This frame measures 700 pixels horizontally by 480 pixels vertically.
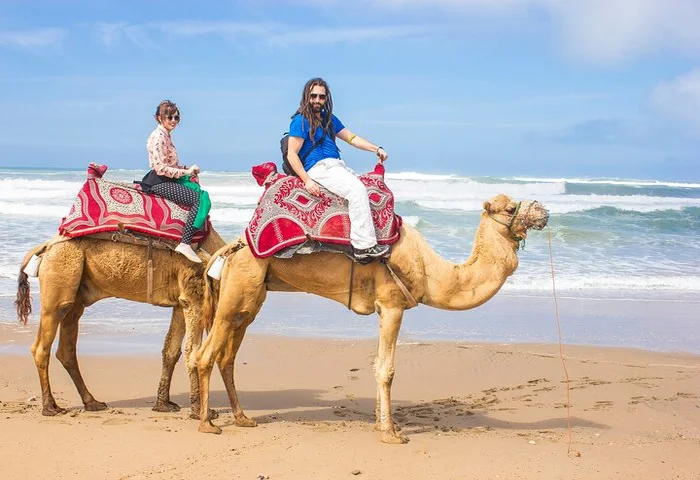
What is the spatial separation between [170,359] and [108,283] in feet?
2.79

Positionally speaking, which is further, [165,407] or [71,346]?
[71,346]

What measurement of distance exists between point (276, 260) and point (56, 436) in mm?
2049

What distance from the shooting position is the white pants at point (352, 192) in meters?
6.18

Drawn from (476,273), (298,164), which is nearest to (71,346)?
(298,164)

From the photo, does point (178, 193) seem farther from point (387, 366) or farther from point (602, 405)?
point (602, 405)

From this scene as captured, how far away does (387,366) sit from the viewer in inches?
250

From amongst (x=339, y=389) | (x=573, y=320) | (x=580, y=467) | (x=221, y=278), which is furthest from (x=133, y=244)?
(x=573, y=320)

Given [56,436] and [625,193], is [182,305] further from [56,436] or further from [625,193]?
[625,193]

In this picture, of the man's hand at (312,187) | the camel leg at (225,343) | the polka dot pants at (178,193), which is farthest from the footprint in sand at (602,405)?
the polka dot pants at (178,193)

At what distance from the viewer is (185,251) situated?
704cm

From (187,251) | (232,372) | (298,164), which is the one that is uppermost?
(298,164)

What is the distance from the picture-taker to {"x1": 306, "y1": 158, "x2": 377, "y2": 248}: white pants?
6180 mm

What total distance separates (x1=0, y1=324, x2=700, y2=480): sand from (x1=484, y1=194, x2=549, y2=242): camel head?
1583mm

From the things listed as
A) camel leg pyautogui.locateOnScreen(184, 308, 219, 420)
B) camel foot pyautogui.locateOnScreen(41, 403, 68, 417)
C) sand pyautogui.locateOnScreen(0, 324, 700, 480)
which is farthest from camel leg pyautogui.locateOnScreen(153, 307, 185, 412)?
camel foot pyautogui.locateOnScreen(41, 403, 68, 417)
